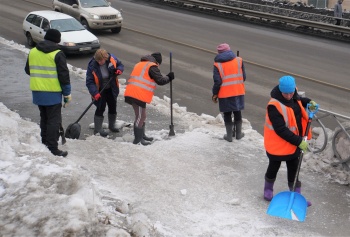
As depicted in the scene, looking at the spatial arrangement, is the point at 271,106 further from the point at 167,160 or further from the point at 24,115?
the point at 24,115

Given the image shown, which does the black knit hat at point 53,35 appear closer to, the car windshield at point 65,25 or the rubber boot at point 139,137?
the rubber boot at point 139,137

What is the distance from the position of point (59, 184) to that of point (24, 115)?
553 centimetres

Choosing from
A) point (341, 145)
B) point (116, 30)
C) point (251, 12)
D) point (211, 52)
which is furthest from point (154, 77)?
point (251, 12)

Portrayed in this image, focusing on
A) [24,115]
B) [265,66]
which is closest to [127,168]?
[24,115]

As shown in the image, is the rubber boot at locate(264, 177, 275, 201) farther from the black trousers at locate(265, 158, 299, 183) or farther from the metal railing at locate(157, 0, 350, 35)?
the metal railing at locate(157, 0, 350, 35)

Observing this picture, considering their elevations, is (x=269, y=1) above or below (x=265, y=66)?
above

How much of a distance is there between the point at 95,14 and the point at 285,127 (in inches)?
660

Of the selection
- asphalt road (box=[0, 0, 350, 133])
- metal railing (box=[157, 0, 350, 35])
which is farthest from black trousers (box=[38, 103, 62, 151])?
metal railing (box=[157, 0, 350, 35])

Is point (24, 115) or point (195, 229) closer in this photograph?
point (195, 229)

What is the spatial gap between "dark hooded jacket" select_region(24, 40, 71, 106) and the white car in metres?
10.2

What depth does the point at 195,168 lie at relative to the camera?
7.71 meters

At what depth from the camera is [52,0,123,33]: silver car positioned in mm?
21516

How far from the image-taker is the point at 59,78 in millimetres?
7379

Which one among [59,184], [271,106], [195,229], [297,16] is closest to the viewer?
[59,184]
